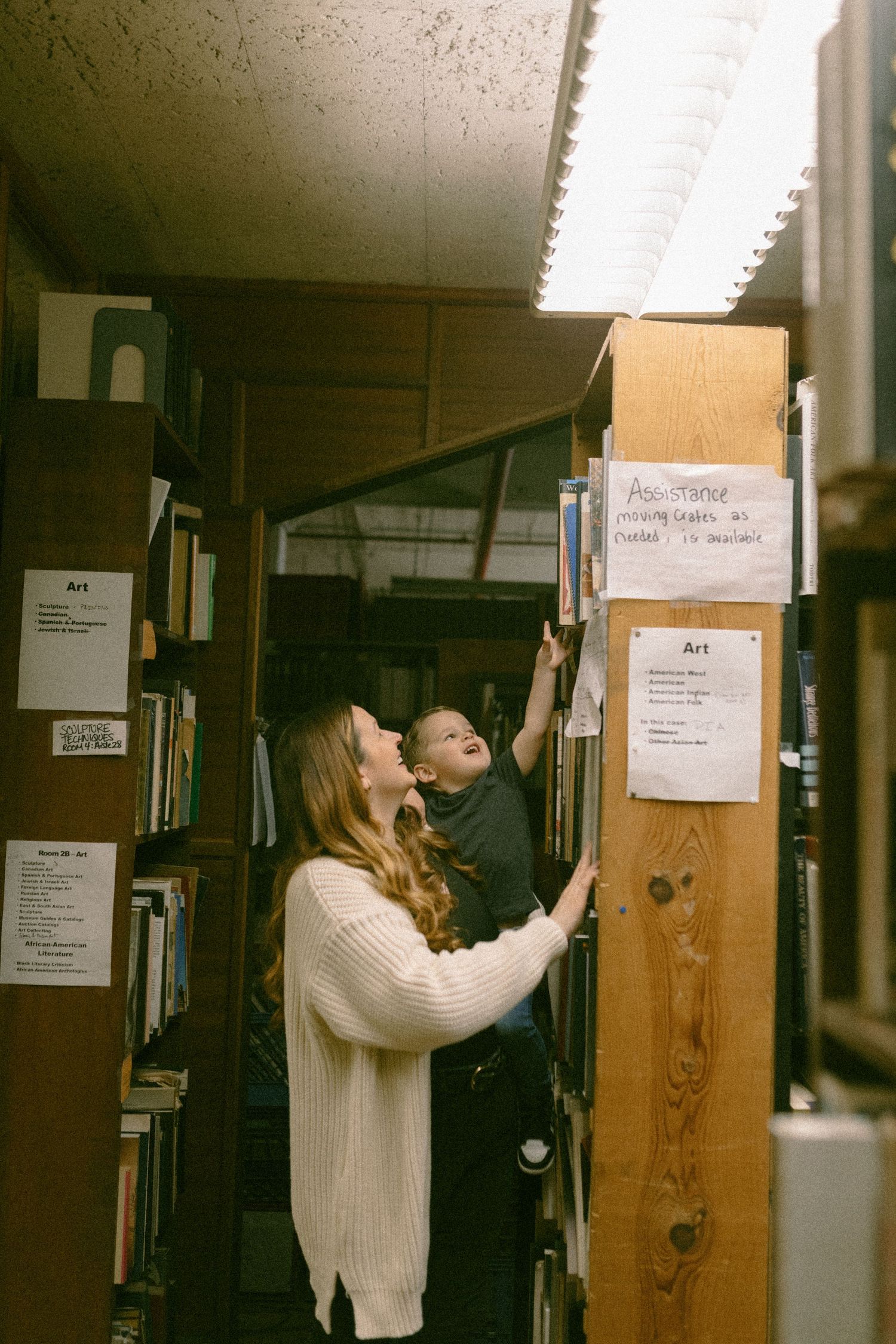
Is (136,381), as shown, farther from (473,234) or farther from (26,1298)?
(26,1298)

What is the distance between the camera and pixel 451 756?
2.61 metres

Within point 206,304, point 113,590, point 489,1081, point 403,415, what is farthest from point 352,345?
point 489,1081

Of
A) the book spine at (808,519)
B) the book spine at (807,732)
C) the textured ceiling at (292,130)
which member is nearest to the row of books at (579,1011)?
the book spine at (807,732)

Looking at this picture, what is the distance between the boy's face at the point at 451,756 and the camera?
262 cm

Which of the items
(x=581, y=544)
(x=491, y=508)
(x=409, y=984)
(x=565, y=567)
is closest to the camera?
(x=409, y=984)

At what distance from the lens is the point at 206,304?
3.06 meters

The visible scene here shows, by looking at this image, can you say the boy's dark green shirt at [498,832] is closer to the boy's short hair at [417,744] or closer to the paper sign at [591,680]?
the boy's short hair at [417,744]

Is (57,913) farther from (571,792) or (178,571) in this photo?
(571,792)

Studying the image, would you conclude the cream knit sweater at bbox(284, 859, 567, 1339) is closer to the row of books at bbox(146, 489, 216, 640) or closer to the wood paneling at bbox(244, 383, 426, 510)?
the row of books at bbox(146, 489, 216, 640)

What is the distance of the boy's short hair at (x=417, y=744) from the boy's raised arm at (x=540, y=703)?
287 millimetres

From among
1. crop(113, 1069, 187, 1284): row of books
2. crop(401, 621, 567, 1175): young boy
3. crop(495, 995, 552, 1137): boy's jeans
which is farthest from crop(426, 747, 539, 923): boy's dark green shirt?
crop(113, 1069, 187, 1284): row of books

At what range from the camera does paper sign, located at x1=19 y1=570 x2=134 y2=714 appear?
6.95 feet

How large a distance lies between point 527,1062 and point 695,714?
1.04m

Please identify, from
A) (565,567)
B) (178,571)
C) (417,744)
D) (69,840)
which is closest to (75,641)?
(69,840)
